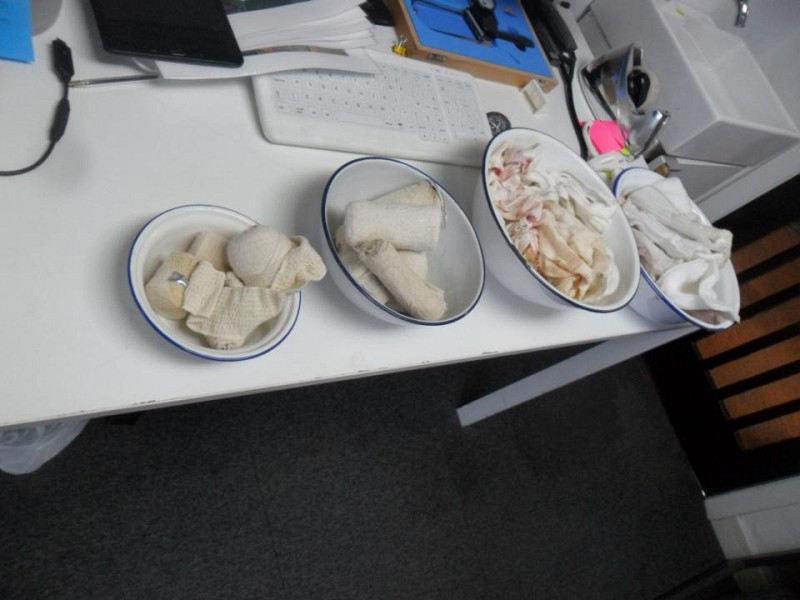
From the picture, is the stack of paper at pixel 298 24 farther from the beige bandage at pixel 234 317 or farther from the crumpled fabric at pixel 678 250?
the crumpled fabric at pixel 678 250

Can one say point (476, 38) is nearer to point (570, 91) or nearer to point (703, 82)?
point (570, 91)

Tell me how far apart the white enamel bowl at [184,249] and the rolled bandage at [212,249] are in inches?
0.5

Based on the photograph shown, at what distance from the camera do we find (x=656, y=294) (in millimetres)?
693

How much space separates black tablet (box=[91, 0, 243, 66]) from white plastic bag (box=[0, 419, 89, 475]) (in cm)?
49

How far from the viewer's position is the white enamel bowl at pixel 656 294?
→ 696mm

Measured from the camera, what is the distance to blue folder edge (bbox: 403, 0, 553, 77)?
0.77 meters

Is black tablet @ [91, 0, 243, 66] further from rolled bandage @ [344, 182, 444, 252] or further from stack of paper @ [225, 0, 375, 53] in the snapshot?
rolled bandage @ [344, 182, 444, 252]

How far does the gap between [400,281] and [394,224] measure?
6cm

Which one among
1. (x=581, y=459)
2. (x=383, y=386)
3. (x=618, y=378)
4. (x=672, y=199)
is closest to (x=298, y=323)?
(x=672, y=199)

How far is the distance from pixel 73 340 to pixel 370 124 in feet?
1.35

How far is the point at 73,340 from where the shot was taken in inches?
16.4

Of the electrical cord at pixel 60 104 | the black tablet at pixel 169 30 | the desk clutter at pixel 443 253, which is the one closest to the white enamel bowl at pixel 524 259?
the desk clutter at pixel 443 253

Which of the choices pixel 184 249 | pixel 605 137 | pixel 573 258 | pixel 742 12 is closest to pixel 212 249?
pixel 184 249

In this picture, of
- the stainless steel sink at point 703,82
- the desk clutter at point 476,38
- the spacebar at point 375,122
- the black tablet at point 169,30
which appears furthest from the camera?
the stainless steel sink at point 703,82
